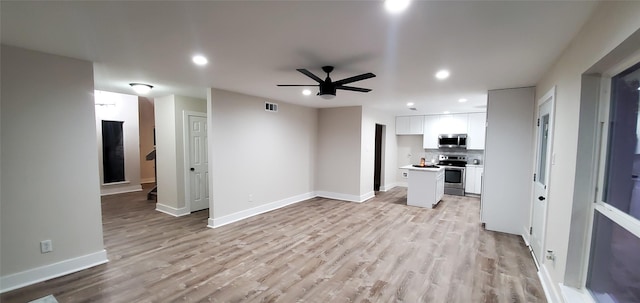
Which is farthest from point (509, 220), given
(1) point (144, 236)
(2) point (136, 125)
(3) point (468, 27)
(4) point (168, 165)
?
(2) point (136, 125)

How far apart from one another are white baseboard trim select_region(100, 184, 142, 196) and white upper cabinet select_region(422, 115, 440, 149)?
28.5ft

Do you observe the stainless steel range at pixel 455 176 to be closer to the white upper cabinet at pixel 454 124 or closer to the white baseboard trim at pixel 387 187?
the white upper cabinet at pixel 454 124

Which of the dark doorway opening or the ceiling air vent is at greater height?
the ceiling air vent

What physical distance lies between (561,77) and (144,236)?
5625 millimetres

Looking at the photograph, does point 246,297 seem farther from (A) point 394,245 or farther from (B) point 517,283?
(B) point 517,283

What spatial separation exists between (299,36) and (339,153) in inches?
175

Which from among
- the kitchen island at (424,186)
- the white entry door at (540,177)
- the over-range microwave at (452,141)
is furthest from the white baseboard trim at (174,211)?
the over-range microwave at (452,141)

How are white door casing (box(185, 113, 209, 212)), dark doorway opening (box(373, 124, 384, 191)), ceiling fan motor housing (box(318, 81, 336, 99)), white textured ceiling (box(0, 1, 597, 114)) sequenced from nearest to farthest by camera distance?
white textured ceiling (box(0, 1, 597, 114)) → ceiling fan motor housing (box(318, 81, 336, 99)) → white door casing (box(185, 113, 209, 212)) → dark doorway opening (box(373, 124, 384, 191))

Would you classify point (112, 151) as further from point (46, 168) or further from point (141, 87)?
point (46, 168)

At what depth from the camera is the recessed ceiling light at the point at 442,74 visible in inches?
124

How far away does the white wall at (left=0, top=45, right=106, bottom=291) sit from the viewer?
2.46 meters

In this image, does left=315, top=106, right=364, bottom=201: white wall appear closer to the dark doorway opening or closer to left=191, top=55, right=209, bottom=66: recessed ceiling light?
the dark doorway opening

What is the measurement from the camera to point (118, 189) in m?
7.11

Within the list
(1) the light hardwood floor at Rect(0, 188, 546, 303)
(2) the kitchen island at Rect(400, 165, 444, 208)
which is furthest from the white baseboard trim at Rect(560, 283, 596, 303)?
(2) the kitchen island at Rect(400, 165, 444, 208)
